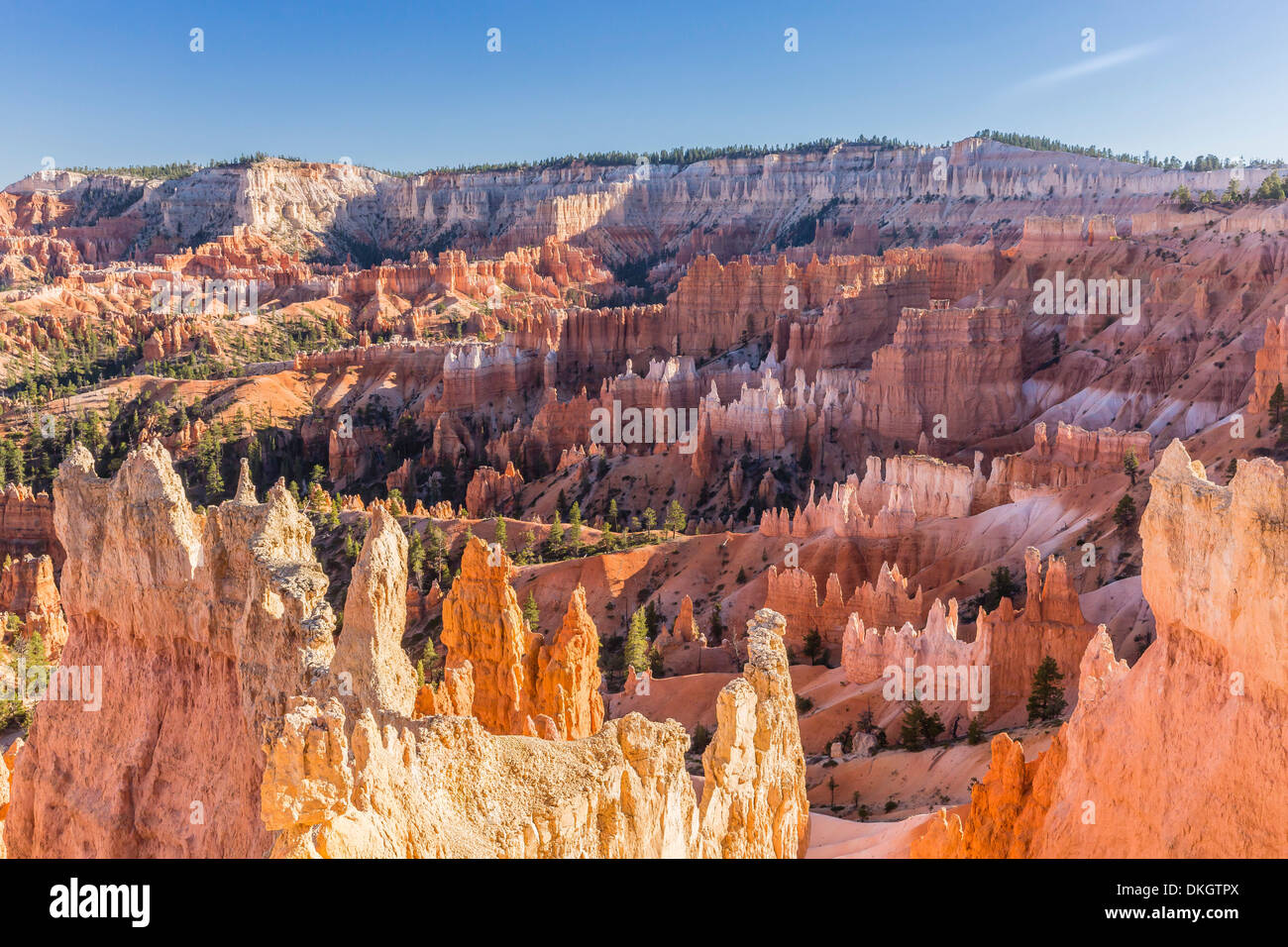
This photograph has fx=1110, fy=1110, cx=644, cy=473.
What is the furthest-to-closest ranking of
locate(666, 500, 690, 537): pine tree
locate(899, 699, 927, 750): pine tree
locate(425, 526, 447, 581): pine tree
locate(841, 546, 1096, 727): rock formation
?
locate(666, 500, 690, 537): pine tree → locate(425, 526, 447, 581): pine tree → locate(841, 546, 1096, 727): rock formation → locate(899, 699, 927, 750): pine tree

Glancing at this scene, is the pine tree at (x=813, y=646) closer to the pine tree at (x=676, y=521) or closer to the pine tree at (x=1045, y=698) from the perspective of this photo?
the pine tree at (x=1045, y=698)

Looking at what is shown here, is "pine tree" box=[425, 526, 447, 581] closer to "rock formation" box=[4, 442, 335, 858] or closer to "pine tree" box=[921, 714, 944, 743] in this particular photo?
"pine tree" box=[921, 714, 944, 743]

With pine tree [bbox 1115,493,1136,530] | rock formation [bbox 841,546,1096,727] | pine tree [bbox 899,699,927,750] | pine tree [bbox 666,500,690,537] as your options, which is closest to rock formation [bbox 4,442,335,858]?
pine tree [bbox 899,699,927,750]

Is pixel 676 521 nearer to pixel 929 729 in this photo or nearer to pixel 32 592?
pixel 929 729

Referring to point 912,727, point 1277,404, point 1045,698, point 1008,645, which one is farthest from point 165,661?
point 1277,404

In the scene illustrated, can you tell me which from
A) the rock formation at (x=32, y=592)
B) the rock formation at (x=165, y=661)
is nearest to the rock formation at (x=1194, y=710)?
the rock formation at (x=165, y=661)

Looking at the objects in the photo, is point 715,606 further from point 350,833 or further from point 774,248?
point 774,248
